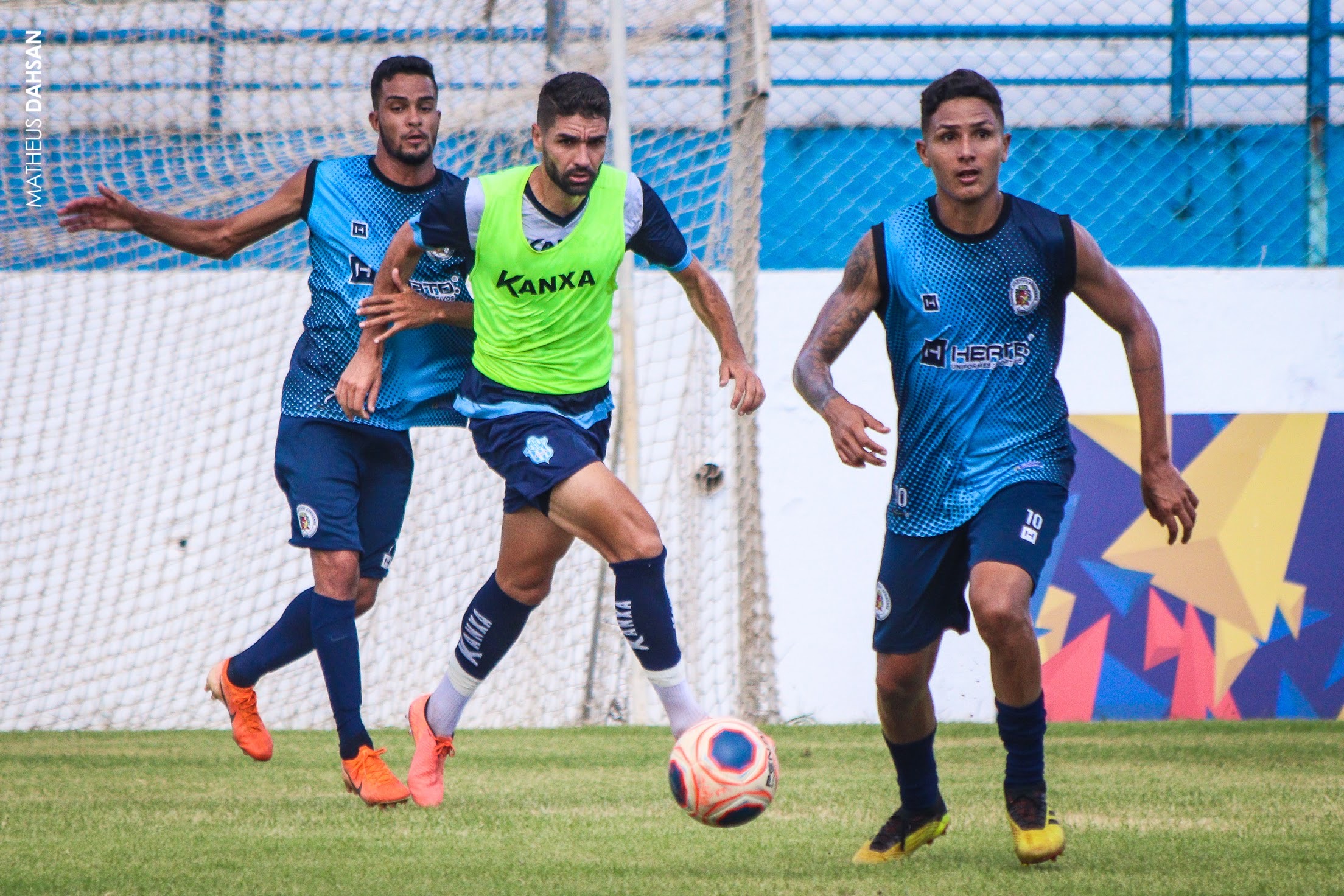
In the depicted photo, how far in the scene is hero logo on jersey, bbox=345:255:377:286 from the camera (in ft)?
16.4

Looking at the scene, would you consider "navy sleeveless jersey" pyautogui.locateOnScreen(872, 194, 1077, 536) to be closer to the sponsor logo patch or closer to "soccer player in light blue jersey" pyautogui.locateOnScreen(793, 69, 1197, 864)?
"soccer player in light blue jersey" pyautogui.locateOnScreen(793, 69, 1197, 864)

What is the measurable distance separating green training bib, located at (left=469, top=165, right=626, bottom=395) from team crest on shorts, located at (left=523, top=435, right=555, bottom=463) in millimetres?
199

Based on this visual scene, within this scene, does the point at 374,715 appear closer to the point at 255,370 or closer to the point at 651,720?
the point at 651,720

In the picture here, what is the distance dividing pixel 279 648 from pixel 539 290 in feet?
5.52

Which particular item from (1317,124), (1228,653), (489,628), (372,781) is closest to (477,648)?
(489,628)

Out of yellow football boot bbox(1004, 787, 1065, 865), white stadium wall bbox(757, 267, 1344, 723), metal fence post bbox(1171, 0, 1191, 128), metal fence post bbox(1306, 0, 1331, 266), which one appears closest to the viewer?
yellow football boot bbox(1004, 787, 1065, 865)

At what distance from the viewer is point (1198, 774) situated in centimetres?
549

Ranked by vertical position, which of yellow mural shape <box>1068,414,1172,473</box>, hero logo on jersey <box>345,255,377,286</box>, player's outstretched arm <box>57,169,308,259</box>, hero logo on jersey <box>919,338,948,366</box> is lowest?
yellow mural shape <box>1068,414,1172,473</box>

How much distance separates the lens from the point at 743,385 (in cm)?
434

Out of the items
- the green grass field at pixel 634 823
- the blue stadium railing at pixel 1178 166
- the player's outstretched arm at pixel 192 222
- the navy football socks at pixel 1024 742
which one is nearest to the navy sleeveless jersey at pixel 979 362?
the navy football socks at pixel 1024 742

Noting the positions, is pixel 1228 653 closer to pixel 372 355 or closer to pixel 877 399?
pixel 877 399

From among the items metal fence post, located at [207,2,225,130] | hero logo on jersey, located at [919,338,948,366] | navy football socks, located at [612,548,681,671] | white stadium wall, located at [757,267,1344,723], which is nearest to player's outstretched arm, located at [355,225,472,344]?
navy football socks, located at [612,548,681,671]

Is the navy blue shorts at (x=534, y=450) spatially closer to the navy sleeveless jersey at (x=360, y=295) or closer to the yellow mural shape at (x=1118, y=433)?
the navy sleeveless jersey at (x=360, y=295)

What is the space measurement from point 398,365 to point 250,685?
4.22 ft
